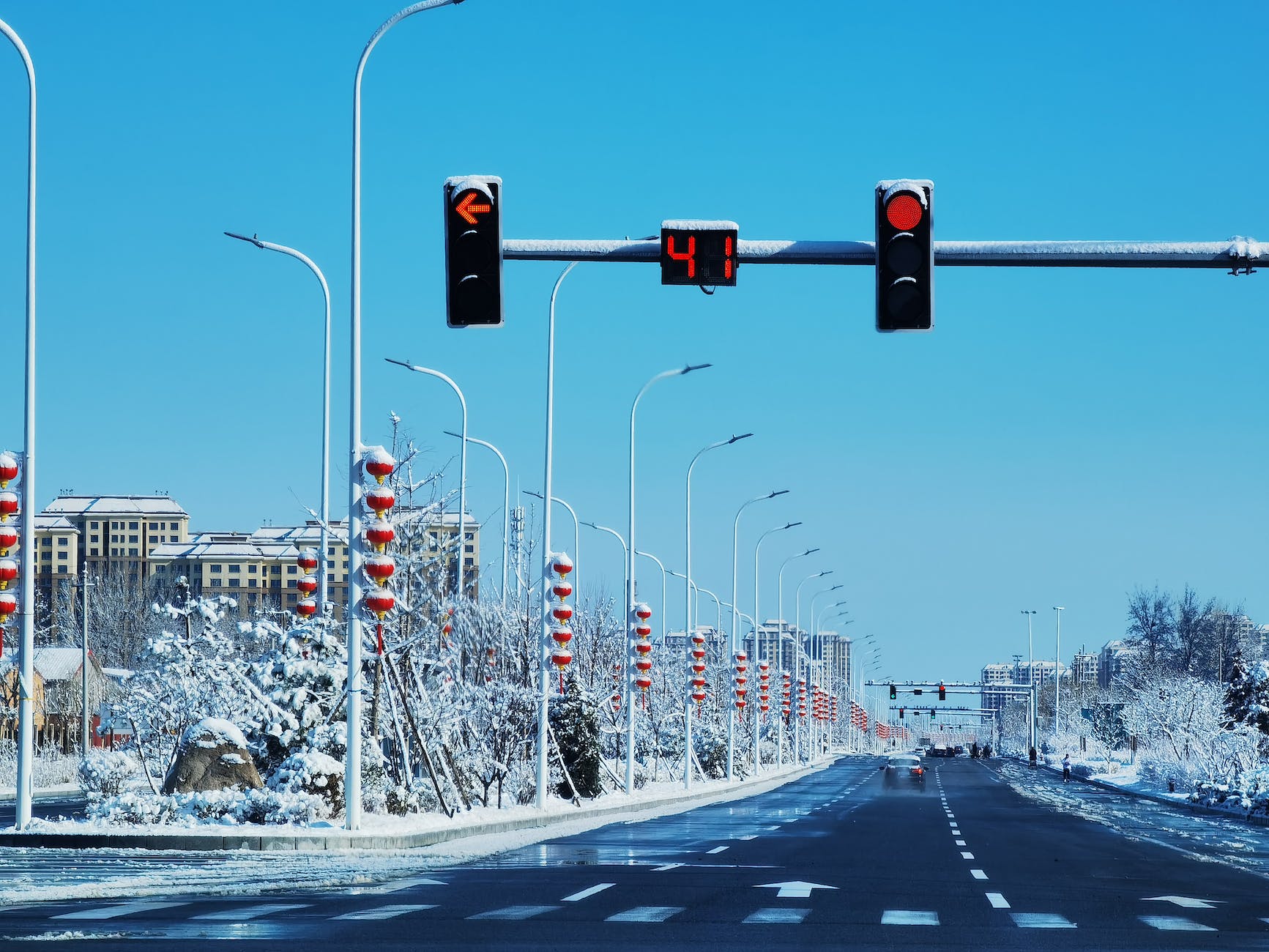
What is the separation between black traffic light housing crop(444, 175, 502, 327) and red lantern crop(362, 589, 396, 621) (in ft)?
29.8

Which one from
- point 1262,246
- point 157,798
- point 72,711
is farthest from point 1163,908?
point 72,711

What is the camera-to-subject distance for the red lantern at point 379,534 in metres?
23.2

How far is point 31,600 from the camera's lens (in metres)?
23.4

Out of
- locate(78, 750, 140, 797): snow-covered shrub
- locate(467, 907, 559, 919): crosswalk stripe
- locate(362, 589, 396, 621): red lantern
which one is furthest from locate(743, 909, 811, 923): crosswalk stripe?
locate(78, 750, 140, 797): snow-covered shrub

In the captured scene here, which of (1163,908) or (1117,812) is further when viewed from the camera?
(1117,812)

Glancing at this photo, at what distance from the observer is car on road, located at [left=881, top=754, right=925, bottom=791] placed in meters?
77.6

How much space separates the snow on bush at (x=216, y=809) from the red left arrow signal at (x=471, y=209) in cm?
1204

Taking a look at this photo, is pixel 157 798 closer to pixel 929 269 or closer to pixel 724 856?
pixel 724 856

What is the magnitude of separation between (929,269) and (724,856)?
37.8ft

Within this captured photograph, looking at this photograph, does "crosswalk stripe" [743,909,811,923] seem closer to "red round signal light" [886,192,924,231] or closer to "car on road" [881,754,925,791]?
"red round signal light" [886,192,924,231]

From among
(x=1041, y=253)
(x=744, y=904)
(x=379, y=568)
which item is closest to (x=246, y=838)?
(x=379, y=568)

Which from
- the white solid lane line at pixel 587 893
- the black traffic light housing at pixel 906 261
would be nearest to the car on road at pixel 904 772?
the white solid lane line at pixel 587 893

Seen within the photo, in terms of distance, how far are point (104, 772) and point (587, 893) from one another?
52.0 feet

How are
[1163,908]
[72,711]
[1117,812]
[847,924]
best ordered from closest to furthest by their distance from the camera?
[847,924] < [1163,908] < [1117,812] < [72,711]
